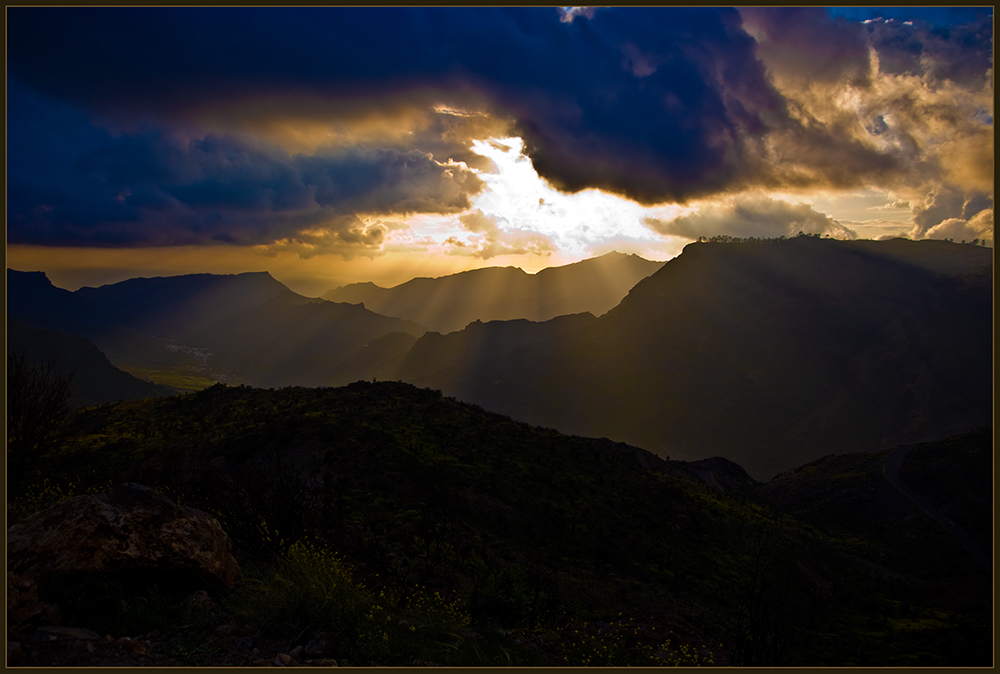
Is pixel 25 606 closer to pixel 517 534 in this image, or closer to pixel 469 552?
pixel 469 552

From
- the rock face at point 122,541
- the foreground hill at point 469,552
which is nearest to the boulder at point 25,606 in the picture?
the foreground hill at point 469,552

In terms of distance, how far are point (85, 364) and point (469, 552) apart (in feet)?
703

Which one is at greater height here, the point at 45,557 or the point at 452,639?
the point at 45,557

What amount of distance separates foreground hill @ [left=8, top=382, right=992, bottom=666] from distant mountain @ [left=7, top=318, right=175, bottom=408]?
15131cm

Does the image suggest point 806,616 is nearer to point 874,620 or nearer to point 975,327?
point 874,620

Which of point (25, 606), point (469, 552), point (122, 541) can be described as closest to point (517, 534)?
point (469, 552)

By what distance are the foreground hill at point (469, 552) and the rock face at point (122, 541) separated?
0.40 metres

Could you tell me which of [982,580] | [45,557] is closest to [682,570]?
[982,580]

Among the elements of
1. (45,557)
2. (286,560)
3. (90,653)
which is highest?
(45,557)

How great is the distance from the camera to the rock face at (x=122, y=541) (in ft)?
23.0

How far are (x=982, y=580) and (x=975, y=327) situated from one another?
19652 centimetres

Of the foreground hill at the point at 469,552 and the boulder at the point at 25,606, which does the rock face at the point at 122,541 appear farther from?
the boulder at the point at 25,606

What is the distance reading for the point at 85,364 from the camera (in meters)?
171

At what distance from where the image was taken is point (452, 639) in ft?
29.3
